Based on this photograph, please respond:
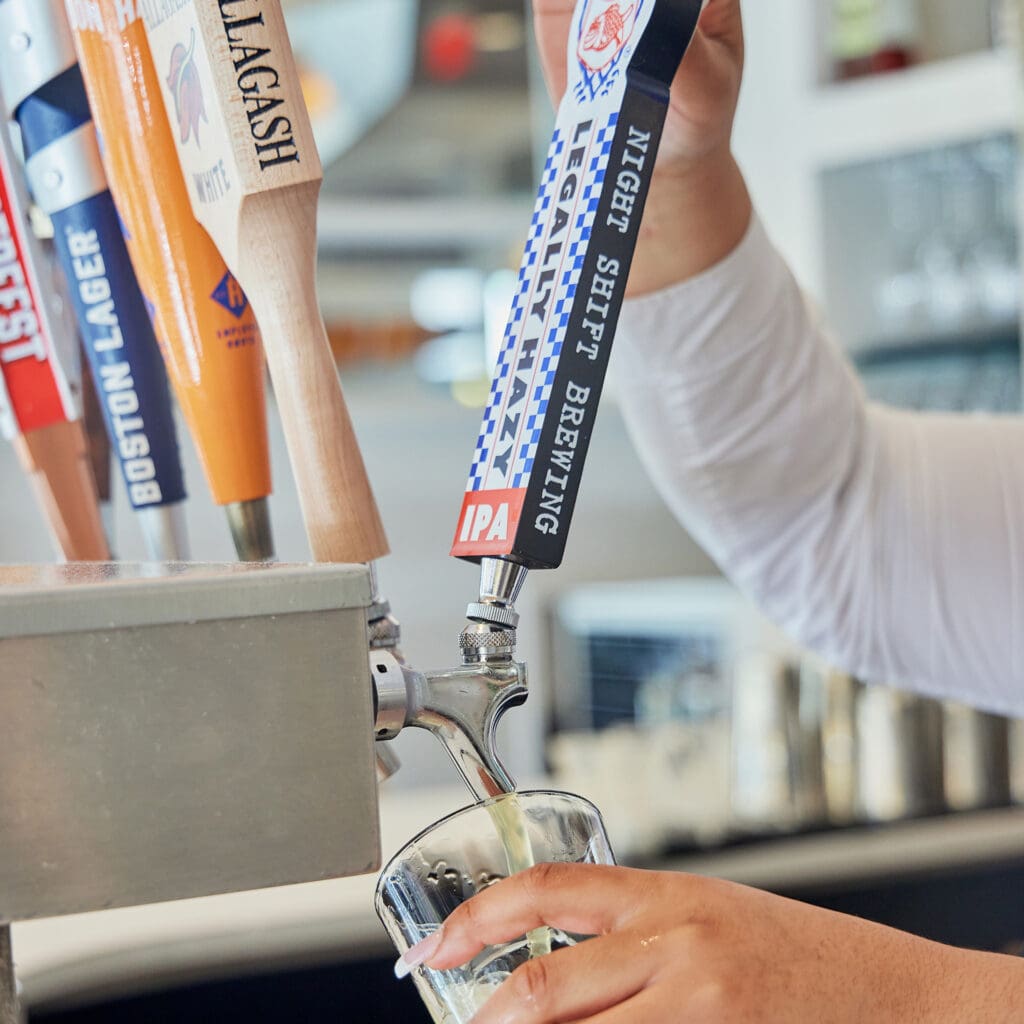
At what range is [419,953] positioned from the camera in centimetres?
39

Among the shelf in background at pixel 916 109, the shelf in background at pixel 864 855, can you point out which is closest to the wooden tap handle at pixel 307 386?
the shelf in background at pixel 864 855

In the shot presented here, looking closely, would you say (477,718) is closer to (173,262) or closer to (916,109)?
(173,262)

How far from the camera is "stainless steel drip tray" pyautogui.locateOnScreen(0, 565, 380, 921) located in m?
0.32

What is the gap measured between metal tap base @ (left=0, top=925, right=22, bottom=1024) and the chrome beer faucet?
122 mm

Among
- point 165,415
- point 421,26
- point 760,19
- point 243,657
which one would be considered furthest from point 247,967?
point 421,26

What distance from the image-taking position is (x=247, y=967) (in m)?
1.72

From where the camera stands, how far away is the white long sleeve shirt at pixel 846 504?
0.90 m

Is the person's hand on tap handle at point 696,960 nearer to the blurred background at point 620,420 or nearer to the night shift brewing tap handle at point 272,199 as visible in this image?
the night shift brewing tap handle at point 272,199

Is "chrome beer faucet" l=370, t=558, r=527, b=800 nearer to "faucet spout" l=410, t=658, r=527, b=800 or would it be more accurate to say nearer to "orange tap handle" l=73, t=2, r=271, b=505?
"faucet spout" l=410, t=658, r=527, b=800

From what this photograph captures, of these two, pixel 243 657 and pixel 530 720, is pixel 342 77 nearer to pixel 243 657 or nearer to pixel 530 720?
pixel 530 720

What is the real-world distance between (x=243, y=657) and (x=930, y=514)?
2.41 ft

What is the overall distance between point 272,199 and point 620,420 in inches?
122

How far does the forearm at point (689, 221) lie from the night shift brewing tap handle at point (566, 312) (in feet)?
0.89

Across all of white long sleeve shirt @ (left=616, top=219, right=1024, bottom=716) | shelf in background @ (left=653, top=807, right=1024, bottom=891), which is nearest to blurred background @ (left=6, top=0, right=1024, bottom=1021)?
shelf in background @ (left=653, top=807, right=1024, bottom=891)
